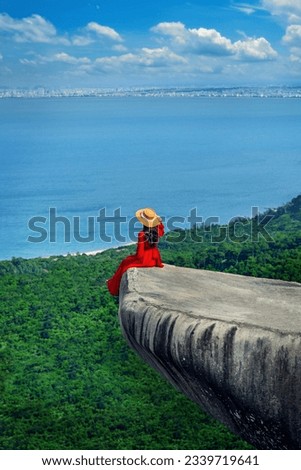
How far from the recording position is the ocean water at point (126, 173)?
16547 millimetres

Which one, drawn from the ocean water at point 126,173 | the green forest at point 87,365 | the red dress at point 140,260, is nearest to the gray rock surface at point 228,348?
the red dress at point 140,260

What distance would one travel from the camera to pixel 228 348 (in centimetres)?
320

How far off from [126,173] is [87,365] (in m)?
13.7

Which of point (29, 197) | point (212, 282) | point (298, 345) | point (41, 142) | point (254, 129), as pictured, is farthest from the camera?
point (254, 129)

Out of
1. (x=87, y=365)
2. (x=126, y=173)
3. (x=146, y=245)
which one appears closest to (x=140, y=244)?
(x=146, y=245)

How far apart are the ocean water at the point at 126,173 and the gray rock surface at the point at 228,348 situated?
7195mm

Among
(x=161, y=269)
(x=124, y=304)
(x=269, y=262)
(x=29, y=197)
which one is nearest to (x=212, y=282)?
(x=161, y=269)

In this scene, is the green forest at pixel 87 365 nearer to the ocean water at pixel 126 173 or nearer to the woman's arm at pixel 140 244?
the ocean water at pixel 126 173

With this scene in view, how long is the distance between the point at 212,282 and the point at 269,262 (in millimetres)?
5564

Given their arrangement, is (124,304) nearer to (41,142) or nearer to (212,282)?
(212,282)

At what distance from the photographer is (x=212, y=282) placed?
4.46 metres

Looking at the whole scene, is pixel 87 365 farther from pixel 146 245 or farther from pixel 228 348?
pixel 228 348

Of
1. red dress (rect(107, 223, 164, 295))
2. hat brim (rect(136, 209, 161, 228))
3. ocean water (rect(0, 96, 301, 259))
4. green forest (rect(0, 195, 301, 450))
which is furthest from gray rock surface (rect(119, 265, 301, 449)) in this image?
ocean water (rect(0, 96, 301, 259))

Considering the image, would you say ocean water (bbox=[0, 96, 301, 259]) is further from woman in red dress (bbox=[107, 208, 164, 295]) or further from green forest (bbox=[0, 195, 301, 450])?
woman in red dress (bbox=[107, 208, 164, 295])
